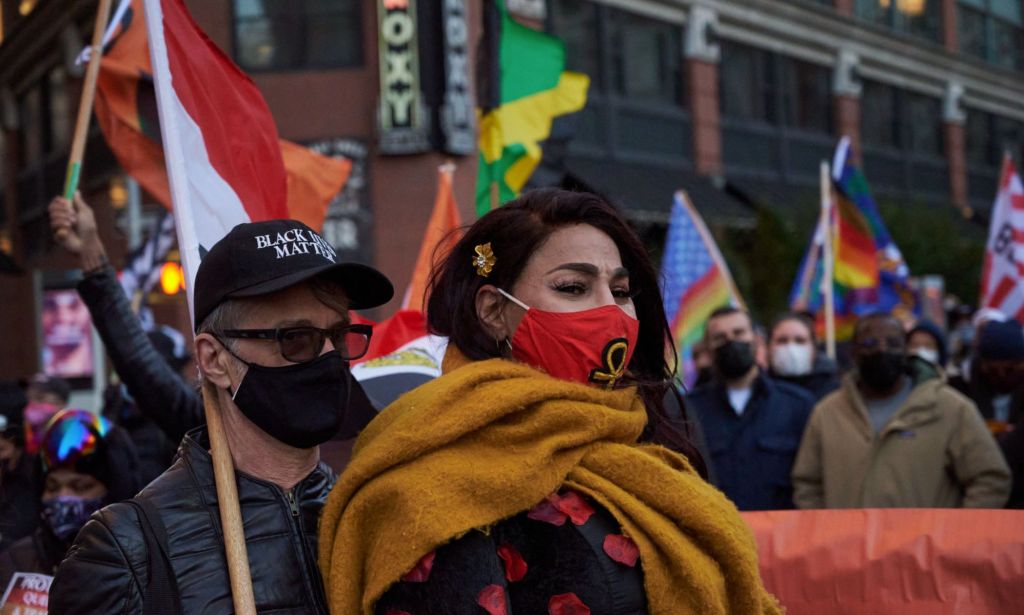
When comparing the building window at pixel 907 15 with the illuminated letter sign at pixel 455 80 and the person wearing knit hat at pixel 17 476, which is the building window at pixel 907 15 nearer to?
→ the illuminated letter sign at pixel 455 80

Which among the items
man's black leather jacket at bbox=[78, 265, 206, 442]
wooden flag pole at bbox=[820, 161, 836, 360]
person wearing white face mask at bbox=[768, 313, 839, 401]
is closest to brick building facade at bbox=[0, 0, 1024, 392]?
wooden flag pole at bbox=[820, 161, 836, 360]

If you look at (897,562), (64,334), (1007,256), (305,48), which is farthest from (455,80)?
(897,562)

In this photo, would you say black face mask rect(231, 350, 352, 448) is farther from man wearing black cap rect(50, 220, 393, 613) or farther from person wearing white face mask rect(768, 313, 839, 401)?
person wearing white face mask rect(768, 313, 839, 401)

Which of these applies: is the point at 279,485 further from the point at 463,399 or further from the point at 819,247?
the point at 819,247

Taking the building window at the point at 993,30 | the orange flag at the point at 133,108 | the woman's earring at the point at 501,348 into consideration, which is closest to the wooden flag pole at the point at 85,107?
the orange flag at the point at 133,108

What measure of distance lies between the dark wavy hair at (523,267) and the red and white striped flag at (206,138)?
558 millimetres

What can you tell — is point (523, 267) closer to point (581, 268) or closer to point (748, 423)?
point (581, 268)

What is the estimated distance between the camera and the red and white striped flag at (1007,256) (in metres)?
10.8

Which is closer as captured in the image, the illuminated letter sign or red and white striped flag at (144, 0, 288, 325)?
red and white striped flag at (144, 0, 288, 325)

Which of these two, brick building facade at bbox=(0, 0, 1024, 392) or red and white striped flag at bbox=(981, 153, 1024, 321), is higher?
brick building facade at bbox=(0, 0, 1024, 392)

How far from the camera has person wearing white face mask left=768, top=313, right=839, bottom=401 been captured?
8414mm

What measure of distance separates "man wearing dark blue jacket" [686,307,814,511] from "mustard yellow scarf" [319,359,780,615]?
402 cm

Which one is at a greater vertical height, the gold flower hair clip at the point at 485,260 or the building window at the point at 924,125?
the building window at the point at 924,125

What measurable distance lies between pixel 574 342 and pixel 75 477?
2.60m
